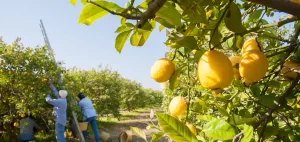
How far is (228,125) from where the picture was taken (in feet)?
2.21

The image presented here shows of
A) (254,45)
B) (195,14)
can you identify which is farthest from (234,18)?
(254,45)

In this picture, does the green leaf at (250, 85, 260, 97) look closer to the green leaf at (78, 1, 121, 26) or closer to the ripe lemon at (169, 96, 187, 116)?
the ripe lemon at (169, 96, 187, 116)

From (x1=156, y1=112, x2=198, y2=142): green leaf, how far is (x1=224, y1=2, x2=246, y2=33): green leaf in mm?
313

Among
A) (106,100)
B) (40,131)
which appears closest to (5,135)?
(40,131)

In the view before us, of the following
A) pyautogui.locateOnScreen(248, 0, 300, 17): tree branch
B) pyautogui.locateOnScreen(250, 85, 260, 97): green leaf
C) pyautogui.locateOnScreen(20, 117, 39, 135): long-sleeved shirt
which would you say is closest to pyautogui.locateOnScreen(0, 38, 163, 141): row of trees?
pyautogui.locateOnScreen(20, 117, 39, 135): long-sleeved shirt

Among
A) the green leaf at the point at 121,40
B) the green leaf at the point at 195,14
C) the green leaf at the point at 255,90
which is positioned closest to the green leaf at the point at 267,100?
the green leaf at the point at 255,90

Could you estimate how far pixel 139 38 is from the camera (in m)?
0.88

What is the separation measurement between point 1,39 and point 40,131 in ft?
7.97

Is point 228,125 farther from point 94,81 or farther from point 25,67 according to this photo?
point 94,81

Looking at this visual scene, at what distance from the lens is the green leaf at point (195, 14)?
0.68m

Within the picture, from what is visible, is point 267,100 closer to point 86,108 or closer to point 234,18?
point 234,18

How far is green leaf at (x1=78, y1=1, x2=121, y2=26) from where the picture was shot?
0.65 m

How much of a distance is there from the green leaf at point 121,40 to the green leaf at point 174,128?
0.34 meters

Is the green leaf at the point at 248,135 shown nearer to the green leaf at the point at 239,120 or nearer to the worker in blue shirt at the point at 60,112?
the green leaf at the point at 239,120
